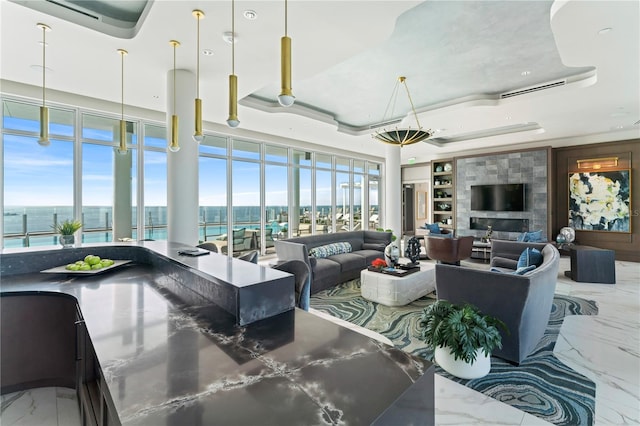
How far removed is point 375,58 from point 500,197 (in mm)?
6788

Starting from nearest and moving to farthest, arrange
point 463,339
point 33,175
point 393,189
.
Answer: point 463,339, point 33,175, point 393,189

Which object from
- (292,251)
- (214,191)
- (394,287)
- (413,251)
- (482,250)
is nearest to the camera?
(394,287)

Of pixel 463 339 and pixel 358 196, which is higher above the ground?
pixel 358 196

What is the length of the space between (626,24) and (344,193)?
7831 mm

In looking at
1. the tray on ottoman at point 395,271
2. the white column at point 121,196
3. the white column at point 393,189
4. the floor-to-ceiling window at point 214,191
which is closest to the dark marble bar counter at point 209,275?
the tray on ottoman at point 395,271

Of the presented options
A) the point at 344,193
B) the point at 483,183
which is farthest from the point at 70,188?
the point at 483,183

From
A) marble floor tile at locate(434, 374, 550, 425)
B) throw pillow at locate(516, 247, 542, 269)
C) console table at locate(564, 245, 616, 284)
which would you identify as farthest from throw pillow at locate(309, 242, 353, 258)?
console table at locate(564, 245, 616, 284)

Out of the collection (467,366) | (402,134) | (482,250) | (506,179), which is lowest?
(467,366)

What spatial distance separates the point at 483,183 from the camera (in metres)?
9.49

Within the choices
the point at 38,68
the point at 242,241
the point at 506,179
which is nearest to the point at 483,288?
the point at 38,68

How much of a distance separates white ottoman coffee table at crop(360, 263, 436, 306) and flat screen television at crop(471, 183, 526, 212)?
5.74 metres

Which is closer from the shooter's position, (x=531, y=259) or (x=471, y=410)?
(x=471, y=410)

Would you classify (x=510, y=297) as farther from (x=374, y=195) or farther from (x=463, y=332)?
(x=374, y=195)

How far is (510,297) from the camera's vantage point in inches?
104
